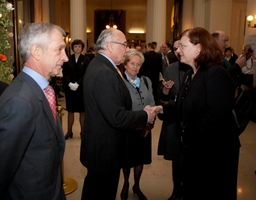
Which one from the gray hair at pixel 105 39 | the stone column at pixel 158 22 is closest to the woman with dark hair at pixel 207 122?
the gray hair at pixel 105 39

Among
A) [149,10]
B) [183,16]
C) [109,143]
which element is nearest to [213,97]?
[109,143]

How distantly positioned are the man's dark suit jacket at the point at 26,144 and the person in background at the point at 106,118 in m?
0.58

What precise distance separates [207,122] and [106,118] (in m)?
0.71

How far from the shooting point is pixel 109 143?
75.5 inches

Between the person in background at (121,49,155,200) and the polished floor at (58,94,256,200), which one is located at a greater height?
the person in background at (121,49,155,200)

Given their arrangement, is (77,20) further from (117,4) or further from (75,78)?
(117,4)

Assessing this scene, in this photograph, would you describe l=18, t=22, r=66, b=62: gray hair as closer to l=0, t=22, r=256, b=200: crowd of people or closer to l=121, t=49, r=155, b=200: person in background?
l=0, t=22, r=256, b=200: crowd of people

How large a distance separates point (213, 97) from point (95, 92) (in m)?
0.82

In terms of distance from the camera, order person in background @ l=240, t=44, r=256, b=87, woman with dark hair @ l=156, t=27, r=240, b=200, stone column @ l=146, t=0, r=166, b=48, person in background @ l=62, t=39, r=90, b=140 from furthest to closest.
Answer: stone column @ l=146, t=0, r=166, b=48
person in background @ l=240, t=44, r=256, b=87
person in background @ l=62, t=39, r=90, b=140
woman with dark hair @ l=156, t=27, r=240, b=200

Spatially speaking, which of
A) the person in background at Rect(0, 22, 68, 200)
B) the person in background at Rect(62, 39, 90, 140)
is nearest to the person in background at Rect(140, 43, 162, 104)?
the person in background at Rect(62, 39, 90, 140)

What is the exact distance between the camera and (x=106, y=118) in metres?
1.82

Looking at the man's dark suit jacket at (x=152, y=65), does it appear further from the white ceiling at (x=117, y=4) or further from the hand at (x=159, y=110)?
the white ceiling at (x=117, y=4)

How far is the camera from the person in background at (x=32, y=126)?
1.09 metres

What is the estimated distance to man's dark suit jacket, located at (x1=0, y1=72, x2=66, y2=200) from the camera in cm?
109
